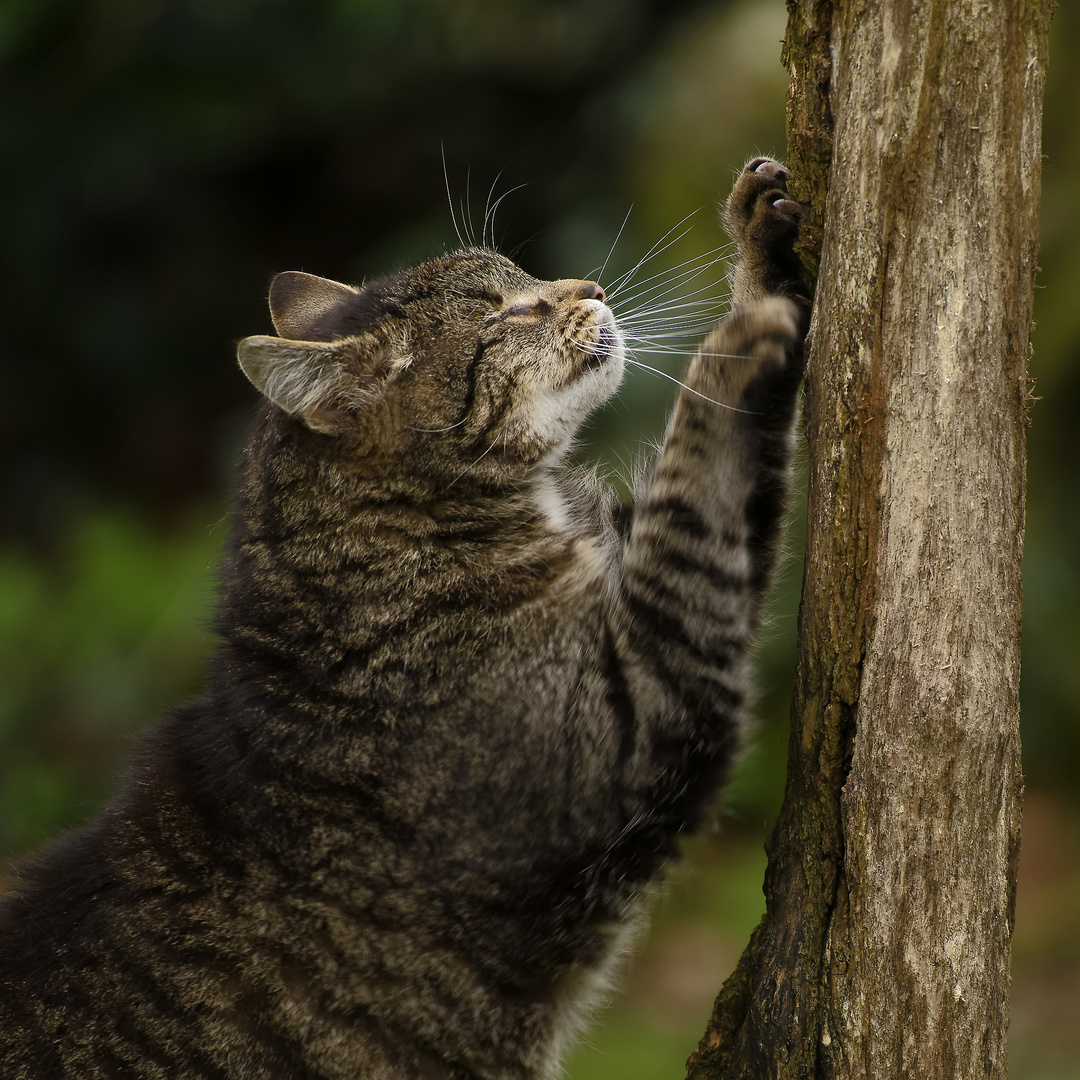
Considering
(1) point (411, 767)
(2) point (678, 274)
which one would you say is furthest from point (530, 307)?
(2) point (678, 274)

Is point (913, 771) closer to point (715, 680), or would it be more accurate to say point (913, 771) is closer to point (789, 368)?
point (715, 680)

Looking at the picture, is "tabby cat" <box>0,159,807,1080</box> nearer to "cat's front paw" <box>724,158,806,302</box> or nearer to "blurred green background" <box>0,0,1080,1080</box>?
"cat's front paw" <box>724,158,806,302</box>

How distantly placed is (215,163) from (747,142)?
12.6ft

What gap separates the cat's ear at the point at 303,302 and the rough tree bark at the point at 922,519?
1360 mm

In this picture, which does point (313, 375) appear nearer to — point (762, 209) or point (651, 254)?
point (651, 254)

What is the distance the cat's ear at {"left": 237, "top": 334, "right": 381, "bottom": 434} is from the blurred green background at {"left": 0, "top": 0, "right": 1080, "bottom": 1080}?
3.05 feet

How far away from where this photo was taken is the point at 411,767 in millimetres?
2504

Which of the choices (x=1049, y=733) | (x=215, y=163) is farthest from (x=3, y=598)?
(x=1049, y=733)

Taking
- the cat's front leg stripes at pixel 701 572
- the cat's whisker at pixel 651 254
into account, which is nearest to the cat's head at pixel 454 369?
the cat's whisker at pixel 651 254

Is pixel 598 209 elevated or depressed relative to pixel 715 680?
elevated

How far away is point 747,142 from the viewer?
219 inches

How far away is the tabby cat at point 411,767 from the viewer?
A: 2.46m

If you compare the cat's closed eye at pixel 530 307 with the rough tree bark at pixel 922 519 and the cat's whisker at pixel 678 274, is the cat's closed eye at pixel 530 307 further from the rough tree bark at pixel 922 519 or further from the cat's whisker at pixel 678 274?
the rough tree bark at pixel 922 519

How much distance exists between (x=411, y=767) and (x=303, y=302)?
1352 mm
